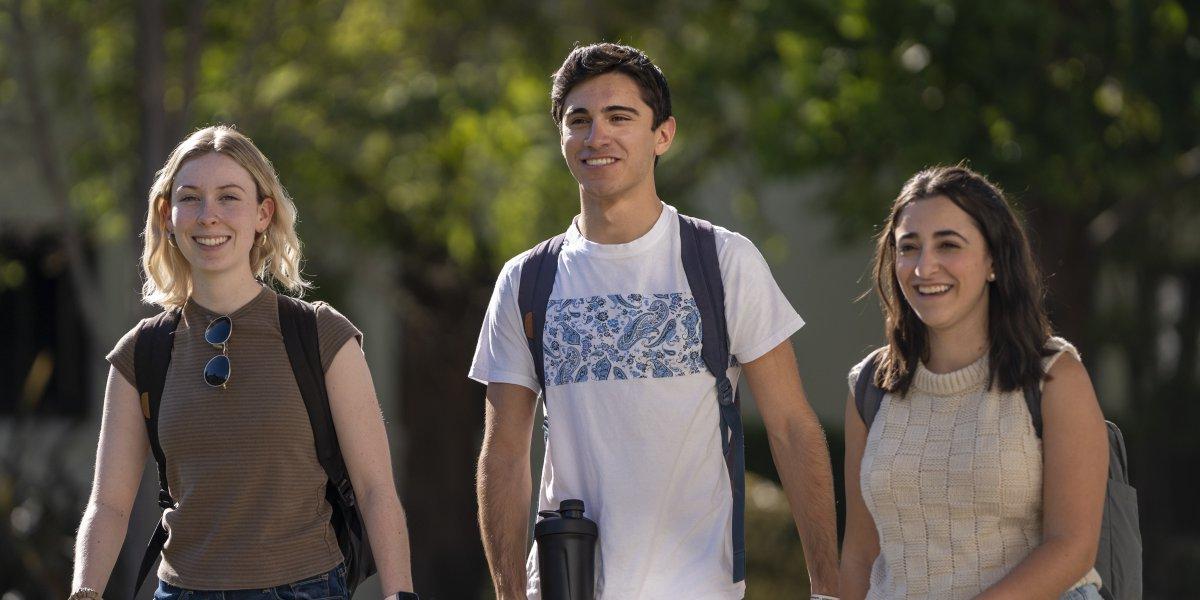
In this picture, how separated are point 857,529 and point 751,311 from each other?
61cm

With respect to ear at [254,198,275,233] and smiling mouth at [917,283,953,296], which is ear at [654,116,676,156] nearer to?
smiling mouth at [917,283,953,296]

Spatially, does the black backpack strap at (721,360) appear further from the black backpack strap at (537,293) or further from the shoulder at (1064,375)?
the shoulder at (1064,375)

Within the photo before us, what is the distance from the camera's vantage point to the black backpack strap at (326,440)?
380 centimetres

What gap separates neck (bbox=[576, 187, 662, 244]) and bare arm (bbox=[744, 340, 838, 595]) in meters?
A: 0.44

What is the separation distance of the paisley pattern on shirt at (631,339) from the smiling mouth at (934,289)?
1.78 ft

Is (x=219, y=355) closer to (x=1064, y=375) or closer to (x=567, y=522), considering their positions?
(x=567, y=522)

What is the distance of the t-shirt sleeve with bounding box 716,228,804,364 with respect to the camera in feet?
13.3

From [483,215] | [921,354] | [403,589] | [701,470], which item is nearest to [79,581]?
[403,589]

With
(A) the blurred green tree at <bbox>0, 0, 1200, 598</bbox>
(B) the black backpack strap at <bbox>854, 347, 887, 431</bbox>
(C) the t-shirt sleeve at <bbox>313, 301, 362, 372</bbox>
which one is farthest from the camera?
(A) the blurred green tree at <bbox>0, 0, 1200, 598</bbox>

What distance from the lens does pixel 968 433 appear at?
12.5 feet

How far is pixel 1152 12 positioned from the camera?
844cm

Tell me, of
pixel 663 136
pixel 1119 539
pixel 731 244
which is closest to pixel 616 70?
pixel 663 136

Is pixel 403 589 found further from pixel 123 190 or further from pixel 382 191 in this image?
pixel 382 191

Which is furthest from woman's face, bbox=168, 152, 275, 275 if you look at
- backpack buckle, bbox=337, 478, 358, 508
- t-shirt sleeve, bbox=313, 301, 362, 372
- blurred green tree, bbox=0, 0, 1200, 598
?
blurred green tree, bbox=0, 0, 1200, 598
